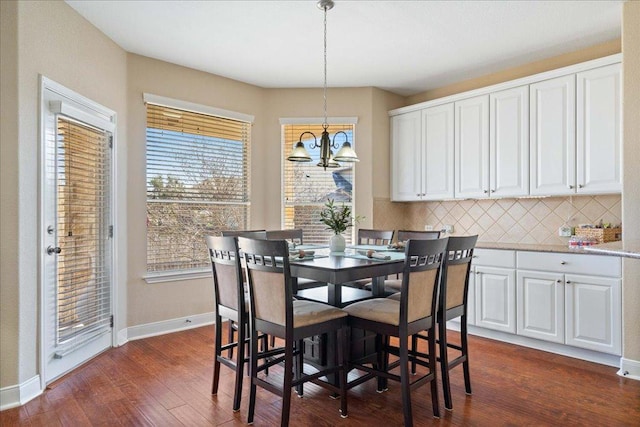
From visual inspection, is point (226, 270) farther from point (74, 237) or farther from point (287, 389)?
point (74, 237)

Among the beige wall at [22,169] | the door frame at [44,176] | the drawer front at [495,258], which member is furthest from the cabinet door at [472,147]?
the beige wall at [22,169]

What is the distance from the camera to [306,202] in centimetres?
499

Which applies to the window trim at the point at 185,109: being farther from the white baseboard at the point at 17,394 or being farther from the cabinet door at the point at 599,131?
the cabinet door at the point at 599,131

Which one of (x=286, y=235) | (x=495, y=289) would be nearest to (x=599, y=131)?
(x=495, y=289)

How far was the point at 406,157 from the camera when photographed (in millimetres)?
5004

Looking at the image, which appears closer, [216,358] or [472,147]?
[216,358]

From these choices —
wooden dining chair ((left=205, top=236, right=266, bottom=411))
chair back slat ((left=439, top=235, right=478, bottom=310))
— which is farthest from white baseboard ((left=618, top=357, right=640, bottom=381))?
wooden dining chair ((left=205, top=236, right=266, bottom=411))

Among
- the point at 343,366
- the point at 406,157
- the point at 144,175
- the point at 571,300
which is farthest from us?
the point at 406,157

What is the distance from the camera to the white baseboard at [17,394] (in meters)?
2.53

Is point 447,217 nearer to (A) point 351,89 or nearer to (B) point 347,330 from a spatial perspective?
(A) point 351,89

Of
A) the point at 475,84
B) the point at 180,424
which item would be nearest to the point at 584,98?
the point at 475,84

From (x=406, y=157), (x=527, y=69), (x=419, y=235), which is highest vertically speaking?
(x=527, y=69)

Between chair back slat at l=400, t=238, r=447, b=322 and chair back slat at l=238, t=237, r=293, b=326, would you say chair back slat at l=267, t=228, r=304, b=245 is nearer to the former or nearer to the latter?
chair back slat at l=238, t=237, r=293, b=326

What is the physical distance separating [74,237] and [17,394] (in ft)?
3.77
